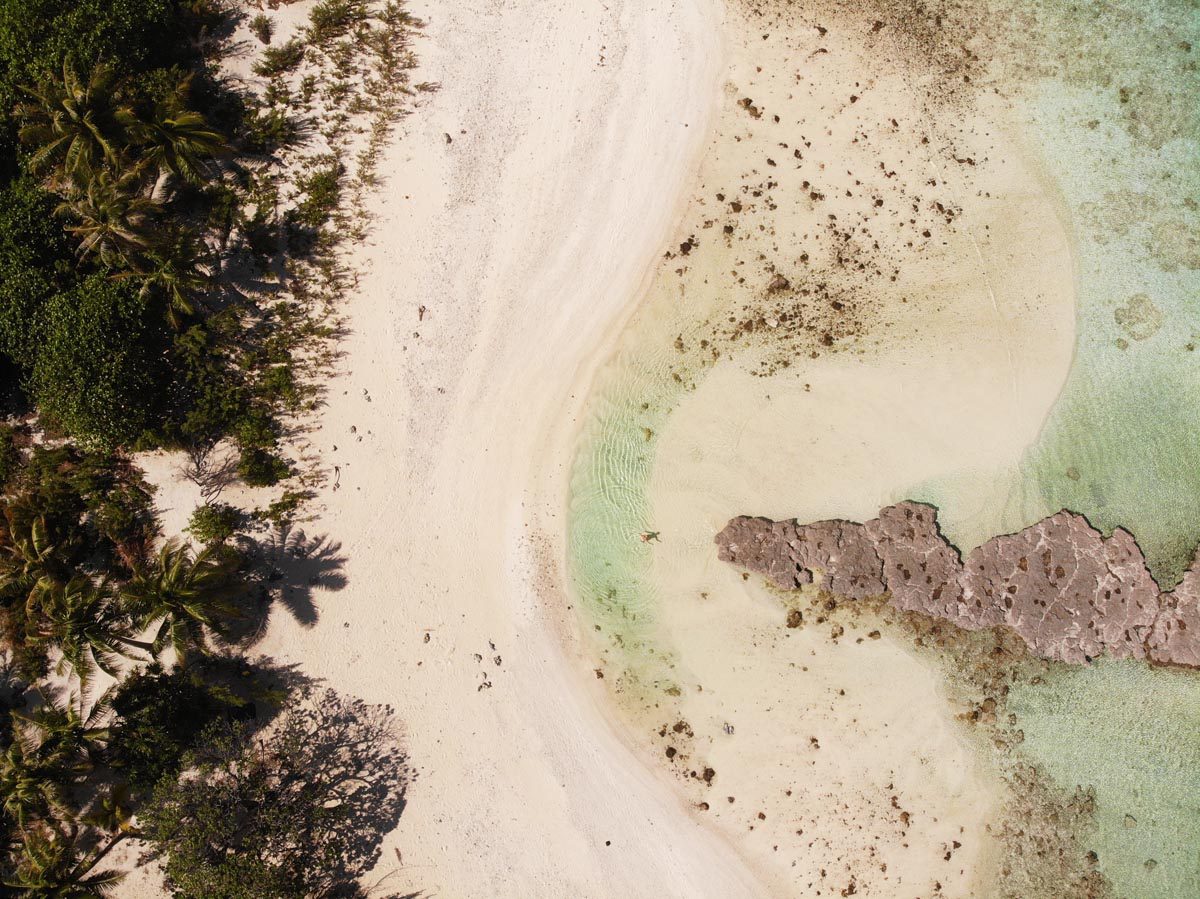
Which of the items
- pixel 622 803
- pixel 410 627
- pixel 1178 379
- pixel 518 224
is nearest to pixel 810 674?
pixel 622 803

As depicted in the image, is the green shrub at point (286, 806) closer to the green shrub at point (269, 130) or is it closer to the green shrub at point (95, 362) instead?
the green shrub at point (95, 362)

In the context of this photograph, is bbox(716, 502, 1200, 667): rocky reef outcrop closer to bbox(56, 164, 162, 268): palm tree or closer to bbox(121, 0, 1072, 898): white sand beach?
bbox(121, 0, 1072, 898): white sand beach

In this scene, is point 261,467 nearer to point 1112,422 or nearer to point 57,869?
point 57,869

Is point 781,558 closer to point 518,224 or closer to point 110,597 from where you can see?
point 518,224

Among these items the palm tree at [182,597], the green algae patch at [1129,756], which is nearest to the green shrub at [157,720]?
the palm tree at [182,597]

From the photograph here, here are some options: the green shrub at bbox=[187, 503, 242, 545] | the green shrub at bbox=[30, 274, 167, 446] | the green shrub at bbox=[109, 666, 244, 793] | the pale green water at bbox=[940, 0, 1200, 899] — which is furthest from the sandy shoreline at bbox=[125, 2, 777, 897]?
the pale green water at bbox=[940, 0, 1200, 899]
